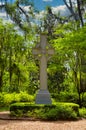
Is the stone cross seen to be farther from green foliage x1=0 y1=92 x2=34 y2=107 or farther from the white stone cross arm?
green foliage x1=0 y1=92 x2=34 y2=107

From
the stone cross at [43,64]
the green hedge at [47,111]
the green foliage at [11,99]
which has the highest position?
the stone cross at [43,64]

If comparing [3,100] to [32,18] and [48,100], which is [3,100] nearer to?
[48,100]

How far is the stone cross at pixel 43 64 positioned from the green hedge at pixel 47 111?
8.25 feet

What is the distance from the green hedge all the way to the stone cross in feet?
8.25

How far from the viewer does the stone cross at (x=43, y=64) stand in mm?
17297

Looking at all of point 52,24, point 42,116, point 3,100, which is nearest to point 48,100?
point 42,116

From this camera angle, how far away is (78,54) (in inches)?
851

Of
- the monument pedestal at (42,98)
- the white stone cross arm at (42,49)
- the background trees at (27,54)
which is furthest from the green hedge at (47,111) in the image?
the background trees at (27,54)

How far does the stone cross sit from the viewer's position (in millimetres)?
17297

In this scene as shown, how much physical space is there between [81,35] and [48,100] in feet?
14.5

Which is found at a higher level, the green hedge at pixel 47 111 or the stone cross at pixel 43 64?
→ the stone cross at pixel 43 64

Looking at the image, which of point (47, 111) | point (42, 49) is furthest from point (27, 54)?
point (47, 111)

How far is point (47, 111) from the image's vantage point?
13953 mm

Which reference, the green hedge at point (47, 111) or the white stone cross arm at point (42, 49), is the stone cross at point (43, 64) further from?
the green hedge at point (47, 111)
